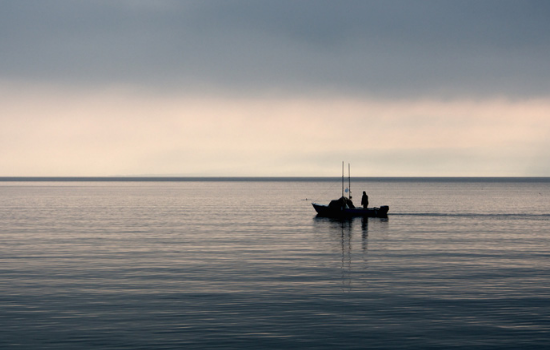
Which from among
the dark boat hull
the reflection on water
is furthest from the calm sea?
the dark boat hull

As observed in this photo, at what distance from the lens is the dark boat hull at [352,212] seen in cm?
7552

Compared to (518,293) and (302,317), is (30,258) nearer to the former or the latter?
(302,317)

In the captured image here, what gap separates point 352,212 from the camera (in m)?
77.8

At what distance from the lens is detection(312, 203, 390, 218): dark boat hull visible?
248 ft

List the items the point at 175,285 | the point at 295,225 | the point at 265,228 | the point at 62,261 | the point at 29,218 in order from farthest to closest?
1. the point at 29,218
2. the point at 295,225
3. the point at 265,228
4. the point at 62,261
5. the point at 175,285

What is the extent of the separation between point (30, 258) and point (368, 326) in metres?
23.9

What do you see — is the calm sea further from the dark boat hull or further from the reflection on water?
the dark boat hull

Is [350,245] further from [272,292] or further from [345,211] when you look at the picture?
[345,211]

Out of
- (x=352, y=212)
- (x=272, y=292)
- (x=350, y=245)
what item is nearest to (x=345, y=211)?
(x=352, y=212)

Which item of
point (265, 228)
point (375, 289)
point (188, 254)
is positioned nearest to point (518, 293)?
point (375, 289)

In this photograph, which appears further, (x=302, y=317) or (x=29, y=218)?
(x=29, y=218)

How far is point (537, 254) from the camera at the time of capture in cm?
3831

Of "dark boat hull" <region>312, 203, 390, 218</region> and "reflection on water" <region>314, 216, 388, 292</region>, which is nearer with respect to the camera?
"reflection on water" <region>314, 216, 388, 292</region>

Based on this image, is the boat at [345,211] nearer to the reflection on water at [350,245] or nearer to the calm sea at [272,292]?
the reflection on water at [350,245]
